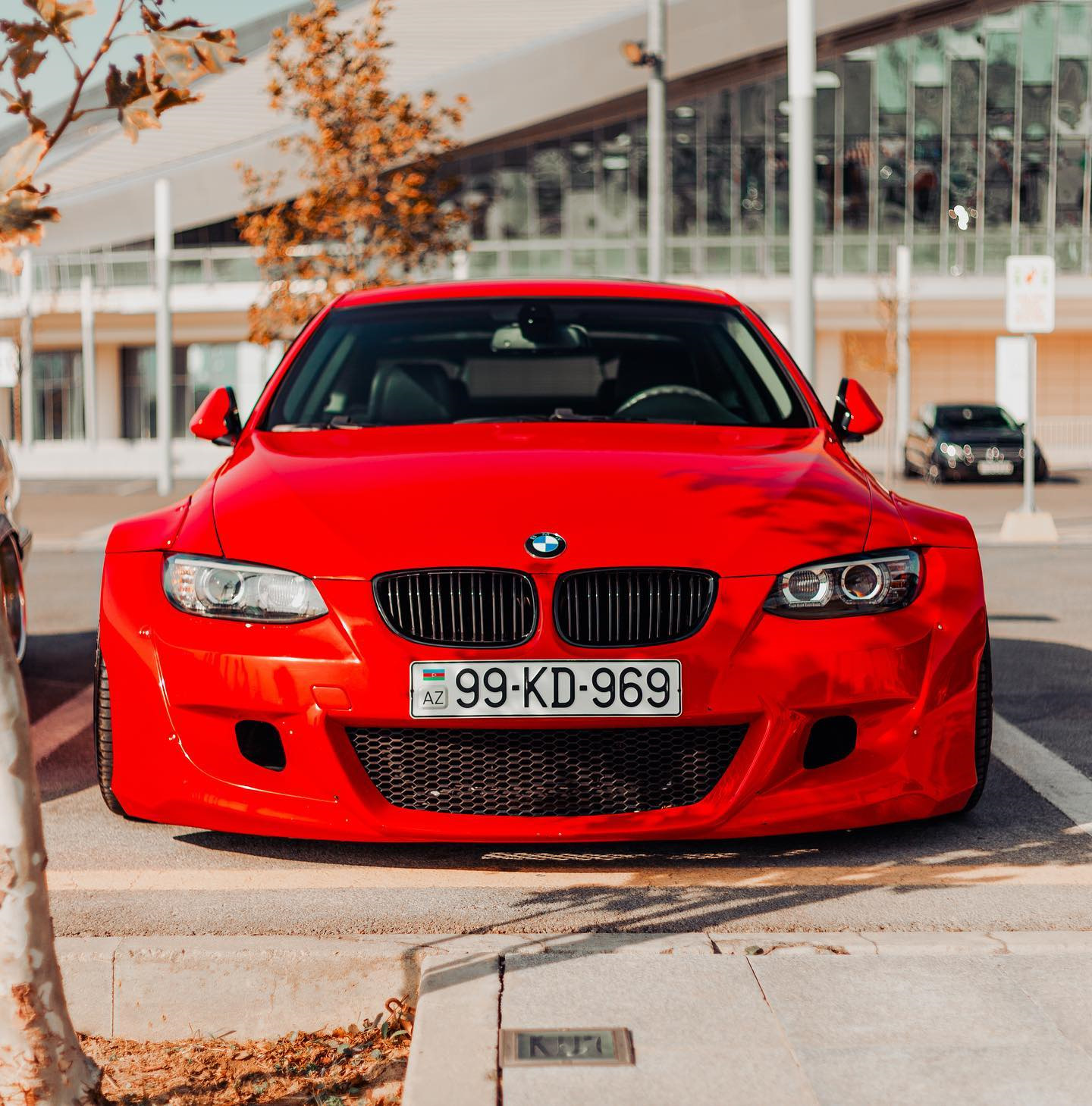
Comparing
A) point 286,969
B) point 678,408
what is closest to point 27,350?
point 678,408

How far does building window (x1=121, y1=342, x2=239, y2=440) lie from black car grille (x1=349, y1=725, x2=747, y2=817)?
45845 millimetres

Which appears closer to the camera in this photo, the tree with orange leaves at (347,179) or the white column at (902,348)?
the tree with orange leaves at (347,179)

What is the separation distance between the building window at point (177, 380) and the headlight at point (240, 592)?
4559 cm

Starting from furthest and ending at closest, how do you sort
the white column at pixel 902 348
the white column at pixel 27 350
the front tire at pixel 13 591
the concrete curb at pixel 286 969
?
the white column at pixel 27 350 < the white column at pixel 902 348 < the front tire at pixel 13 591 < the concrete curb at pixel 286 969

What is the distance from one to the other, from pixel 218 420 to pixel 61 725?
5.24ft

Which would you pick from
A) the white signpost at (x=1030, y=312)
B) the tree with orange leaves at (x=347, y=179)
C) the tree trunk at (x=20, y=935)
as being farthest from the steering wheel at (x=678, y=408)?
the tree with orange leaves at (x=347, y=179)

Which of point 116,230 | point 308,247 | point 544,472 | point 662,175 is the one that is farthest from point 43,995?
point 116,230

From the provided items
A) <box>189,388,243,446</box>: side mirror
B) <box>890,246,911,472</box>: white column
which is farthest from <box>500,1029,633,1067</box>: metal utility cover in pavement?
<box>890,246,911,472</box>: white column

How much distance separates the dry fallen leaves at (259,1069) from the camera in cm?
289

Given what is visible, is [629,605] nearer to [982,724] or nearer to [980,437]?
[982,724]

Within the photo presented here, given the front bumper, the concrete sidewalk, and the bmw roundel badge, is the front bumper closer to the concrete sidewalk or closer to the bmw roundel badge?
the bmw roundel badge

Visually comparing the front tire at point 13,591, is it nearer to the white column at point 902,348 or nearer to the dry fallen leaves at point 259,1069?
the dry fallen leaves at point 259,1069

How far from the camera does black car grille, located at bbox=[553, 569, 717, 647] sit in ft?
12.6

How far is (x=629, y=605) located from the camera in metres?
3.85
